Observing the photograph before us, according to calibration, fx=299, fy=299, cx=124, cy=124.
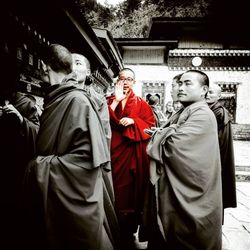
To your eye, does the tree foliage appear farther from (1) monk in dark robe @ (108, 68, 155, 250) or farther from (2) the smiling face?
(2) the smiling face

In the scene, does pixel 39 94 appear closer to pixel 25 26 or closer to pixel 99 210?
pixel 25 26

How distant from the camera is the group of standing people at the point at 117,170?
2.00 metres

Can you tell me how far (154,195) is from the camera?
2863mm

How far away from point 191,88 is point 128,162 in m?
1.29

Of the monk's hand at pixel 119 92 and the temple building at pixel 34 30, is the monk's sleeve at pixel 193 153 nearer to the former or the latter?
the monk's hand at pixel 119 92

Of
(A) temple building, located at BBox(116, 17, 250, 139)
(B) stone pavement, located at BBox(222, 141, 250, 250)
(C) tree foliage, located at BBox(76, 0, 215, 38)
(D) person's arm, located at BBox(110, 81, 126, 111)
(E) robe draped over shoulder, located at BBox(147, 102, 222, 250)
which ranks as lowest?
(B) stone pavement, located at BBox(222, 141, 250, 250)

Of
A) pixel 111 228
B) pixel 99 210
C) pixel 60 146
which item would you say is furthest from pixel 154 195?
pixel 60 146

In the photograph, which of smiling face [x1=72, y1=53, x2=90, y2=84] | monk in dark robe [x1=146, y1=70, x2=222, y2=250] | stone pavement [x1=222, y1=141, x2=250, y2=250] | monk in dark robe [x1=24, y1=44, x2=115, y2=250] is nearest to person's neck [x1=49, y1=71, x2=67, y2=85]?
monk in dark robe [x1=24, y1=44, x2=115, y2=250]

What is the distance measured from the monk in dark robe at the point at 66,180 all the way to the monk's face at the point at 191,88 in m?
1.26

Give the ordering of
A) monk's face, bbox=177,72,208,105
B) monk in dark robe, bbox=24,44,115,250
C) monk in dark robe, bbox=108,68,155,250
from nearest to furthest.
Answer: monk in dark robe, bbox=24,44,115,250, monk's face, bbox=177,72,208,105, monk in dark robe, bbox=108,68,155,250

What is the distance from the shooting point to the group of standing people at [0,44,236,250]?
6.57 ft

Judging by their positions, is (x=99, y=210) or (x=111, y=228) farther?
(x=111, y=228)

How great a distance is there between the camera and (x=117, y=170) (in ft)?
12.3

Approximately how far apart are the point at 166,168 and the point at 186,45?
1830 centimetres
